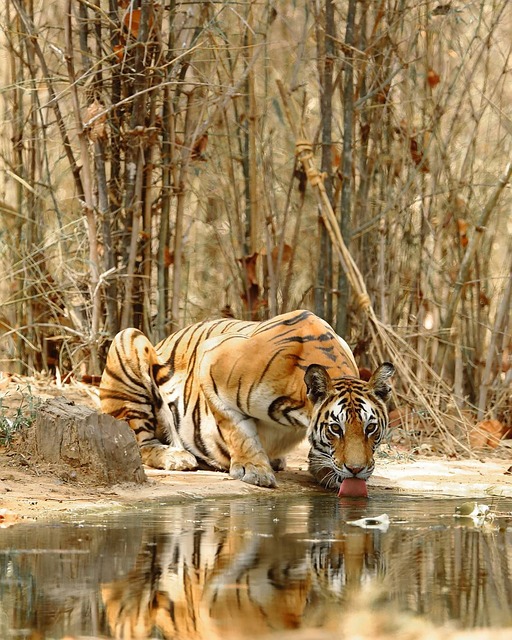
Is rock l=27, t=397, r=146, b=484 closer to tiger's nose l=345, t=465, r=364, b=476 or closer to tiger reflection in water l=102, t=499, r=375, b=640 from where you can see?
tiger reflection in water l=102, t=499, r=375, b=640

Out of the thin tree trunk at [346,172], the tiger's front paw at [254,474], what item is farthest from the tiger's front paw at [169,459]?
the thin tree trunk at [346,172]

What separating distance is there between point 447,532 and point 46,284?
4.83 metres

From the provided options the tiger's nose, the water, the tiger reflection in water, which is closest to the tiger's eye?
the tiger's nose

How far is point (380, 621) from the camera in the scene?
10.1 feet

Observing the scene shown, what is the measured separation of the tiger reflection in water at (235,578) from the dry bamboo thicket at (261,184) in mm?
3462

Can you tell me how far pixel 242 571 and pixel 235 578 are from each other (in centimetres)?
12

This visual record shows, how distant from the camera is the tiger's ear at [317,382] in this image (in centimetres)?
616

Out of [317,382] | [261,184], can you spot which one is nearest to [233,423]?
[317,382]

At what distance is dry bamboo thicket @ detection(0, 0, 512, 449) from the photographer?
8203mm

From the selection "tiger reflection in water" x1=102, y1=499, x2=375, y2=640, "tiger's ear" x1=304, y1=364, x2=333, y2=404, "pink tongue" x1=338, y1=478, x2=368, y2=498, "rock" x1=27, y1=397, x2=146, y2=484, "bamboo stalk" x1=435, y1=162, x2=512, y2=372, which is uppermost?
"bamboo stalk" x1=435, y1=162, x2=512, y2=372

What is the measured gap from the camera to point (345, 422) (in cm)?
599

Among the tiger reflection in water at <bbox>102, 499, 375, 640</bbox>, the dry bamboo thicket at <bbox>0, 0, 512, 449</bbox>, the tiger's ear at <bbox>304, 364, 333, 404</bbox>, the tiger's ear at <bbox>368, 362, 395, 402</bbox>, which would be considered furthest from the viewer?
the dry bamboo thicket at <bbox>0, 0, 512, 449</bbox>

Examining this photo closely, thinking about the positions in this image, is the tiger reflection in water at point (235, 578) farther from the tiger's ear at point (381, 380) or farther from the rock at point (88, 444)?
the tiger's ear at point (381, 380)

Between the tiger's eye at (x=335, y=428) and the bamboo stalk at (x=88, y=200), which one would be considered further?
the bamboo stalk at (x=88, y=200)
